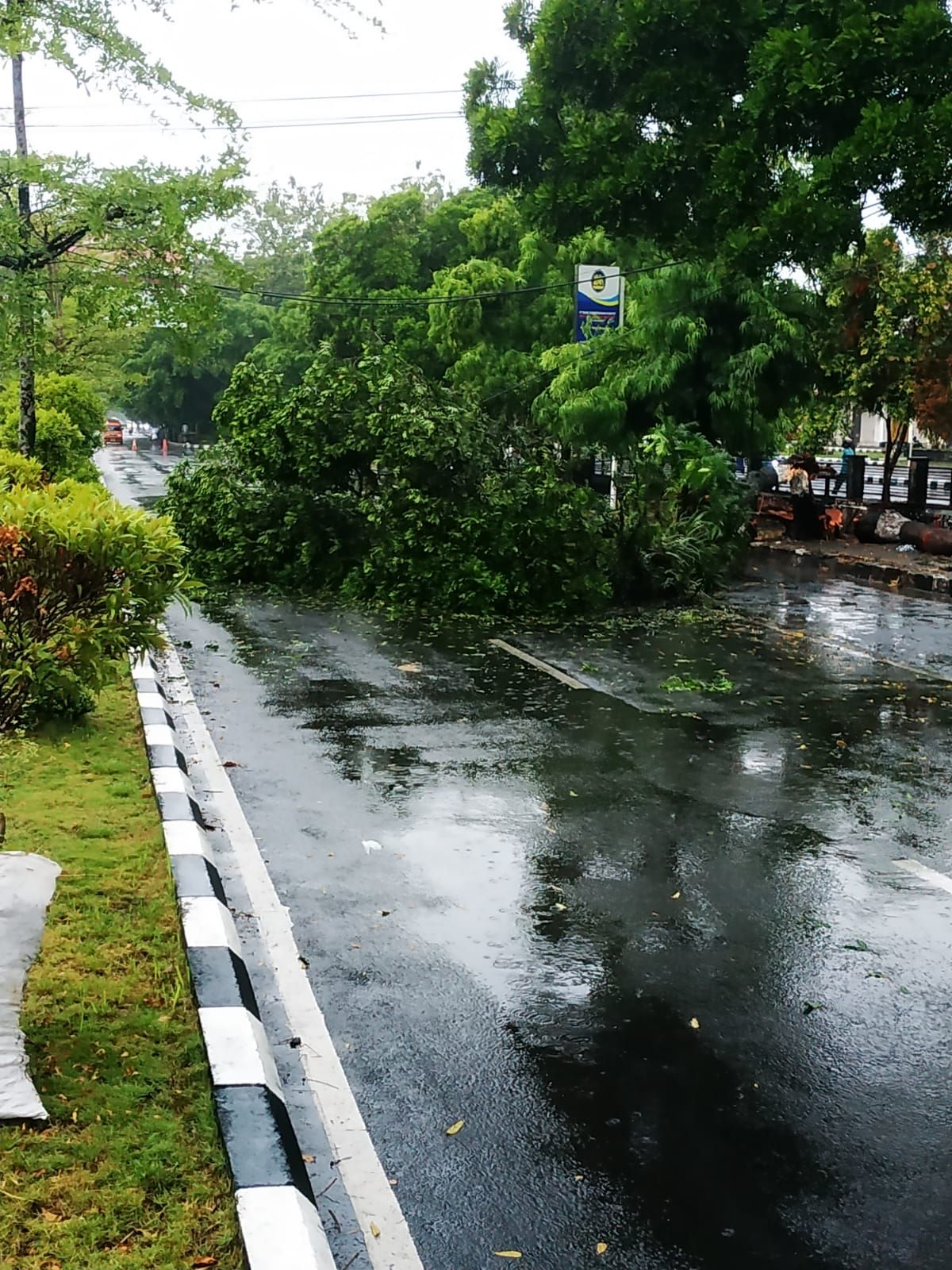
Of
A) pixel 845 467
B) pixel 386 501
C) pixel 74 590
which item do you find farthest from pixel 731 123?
pixel 845 467

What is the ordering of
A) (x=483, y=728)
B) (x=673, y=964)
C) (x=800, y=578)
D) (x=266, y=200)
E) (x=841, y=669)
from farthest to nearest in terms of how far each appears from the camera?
(x=266, y=200) → (x=800, y=578) → (x=841, y=669) → (x=483, y=728) → (x=673, y=964)

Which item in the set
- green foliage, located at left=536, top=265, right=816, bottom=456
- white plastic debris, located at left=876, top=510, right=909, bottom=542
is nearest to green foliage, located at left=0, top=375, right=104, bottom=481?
green foliage, located at left=536, top=265, right=816, bottom=456

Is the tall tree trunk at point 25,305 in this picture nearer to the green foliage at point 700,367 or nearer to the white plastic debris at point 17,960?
the white plastic debris at point 17,960

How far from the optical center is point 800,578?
20.3 meters

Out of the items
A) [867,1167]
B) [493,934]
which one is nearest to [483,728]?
[493,934]

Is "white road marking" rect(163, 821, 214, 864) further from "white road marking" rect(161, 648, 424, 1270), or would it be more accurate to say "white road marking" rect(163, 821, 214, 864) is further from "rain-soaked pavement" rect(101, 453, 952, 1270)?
Result: "rain-soaked pavement" rect(101, 453, 952, 1270)

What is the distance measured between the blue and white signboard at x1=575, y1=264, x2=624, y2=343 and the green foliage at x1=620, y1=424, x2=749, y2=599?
14.5ft

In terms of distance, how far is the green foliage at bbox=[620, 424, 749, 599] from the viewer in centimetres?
1634

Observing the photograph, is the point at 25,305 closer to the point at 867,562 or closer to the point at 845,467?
the point at 867,562

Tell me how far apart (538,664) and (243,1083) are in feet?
27.2

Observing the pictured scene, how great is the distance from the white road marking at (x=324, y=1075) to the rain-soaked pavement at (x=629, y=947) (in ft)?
0.19

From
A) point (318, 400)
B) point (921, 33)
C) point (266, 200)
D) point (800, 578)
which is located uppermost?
point (266, 200)

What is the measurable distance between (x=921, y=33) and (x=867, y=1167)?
12.0 m

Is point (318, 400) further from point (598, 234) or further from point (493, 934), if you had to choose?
point (598, 234)
